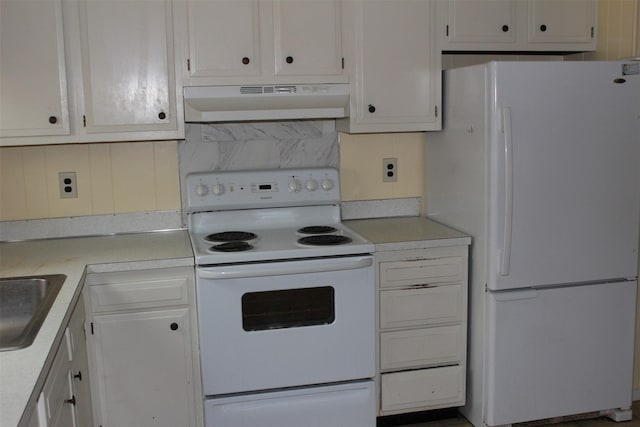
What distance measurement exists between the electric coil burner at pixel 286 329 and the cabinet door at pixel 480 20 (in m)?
1.04

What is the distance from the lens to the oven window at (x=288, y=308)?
272 cm

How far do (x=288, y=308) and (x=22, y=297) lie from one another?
996mm

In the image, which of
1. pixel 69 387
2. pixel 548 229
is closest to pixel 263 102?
pixel 548 229

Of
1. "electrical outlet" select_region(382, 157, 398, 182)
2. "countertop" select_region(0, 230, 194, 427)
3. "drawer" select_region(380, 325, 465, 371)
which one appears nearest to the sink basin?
"countertop" select_region(0, 230, 194, 427)

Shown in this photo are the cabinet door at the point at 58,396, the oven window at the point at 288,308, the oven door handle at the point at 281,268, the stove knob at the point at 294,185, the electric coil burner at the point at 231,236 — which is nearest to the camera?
the cabinet door at the point at 58,396

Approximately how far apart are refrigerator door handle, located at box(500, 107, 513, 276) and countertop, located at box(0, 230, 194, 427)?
49.7 inches

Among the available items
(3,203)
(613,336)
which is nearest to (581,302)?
(613,336)

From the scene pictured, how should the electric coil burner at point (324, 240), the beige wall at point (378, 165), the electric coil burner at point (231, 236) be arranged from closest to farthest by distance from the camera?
the electric coil burner at point (324, 240) < the electric coil burner at point (231, 236) < the beige wall at point (378, 165)

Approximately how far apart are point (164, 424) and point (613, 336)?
195cm

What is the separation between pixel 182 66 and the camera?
9.29ft

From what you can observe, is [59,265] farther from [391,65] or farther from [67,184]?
[391,65]

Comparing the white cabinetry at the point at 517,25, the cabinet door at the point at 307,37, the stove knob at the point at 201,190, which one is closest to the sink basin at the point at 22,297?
the stove knob at the point at 201,190

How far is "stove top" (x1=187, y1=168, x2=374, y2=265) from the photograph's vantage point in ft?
9.76

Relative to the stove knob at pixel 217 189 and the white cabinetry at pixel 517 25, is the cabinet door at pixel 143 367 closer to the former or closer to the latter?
the stove knob at pixel 217 189
